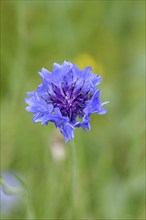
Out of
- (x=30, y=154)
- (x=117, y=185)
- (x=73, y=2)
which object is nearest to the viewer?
(x=117, y=185)

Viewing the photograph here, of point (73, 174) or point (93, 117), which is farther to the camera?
point (93, 117)

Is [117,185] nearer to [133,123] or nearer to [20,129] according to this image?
[133,123]

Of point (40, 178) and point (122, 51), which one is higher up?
point (122, 51)

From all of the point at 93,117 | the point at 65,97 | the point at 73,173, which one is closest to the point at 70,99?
the point at 65,97

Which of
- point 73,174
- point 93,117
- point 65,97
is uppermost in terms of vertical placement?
point 93,117

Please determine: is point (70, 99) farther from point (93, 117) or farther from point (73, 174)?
point (93, 117)

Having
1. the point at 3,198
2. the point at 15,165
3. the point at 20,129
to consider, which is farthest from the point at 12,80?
the point at 3,198

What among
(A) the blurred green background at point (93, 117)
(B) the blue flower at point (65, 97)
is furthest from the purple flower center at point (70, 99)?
(A) the blurred green background at point (93, 117)

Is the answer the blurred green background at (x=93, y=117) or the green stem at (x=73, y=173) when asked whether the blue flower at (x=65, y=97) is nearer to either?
the green stem at (x=73, y=173)
